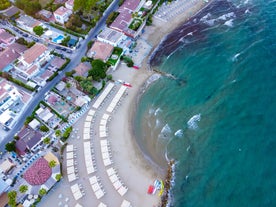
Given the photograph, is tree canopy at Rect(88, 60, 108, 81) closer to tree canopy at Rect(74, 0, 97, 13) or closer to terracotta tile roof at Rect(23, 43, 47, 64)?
terracotta tile roof at Rect(23, 43, 47, 64)

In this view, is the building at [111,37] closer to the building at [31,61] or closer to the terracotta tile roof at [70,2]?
the terracotta tile roof at [70,2]

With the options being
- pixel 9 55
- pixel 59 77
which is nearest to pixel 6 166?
pixel 59 77

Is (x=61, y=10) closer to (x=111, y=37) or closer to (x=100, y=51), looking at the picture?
(x=111, y=37)

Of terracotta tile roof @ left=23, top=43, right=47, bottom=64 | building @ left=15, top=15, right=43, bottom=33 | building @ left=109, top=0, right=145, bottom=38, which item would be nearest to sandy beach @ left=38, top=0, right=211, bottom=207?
building @ left=109, top=0, right=145, bottom=38

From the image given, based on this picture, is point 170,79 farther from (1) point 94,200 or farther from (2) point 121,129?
(1) point 94,200

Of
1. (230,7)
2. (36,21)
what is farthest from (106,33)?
(230,7)

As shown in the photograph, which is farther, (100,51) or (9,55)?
(100,51)
